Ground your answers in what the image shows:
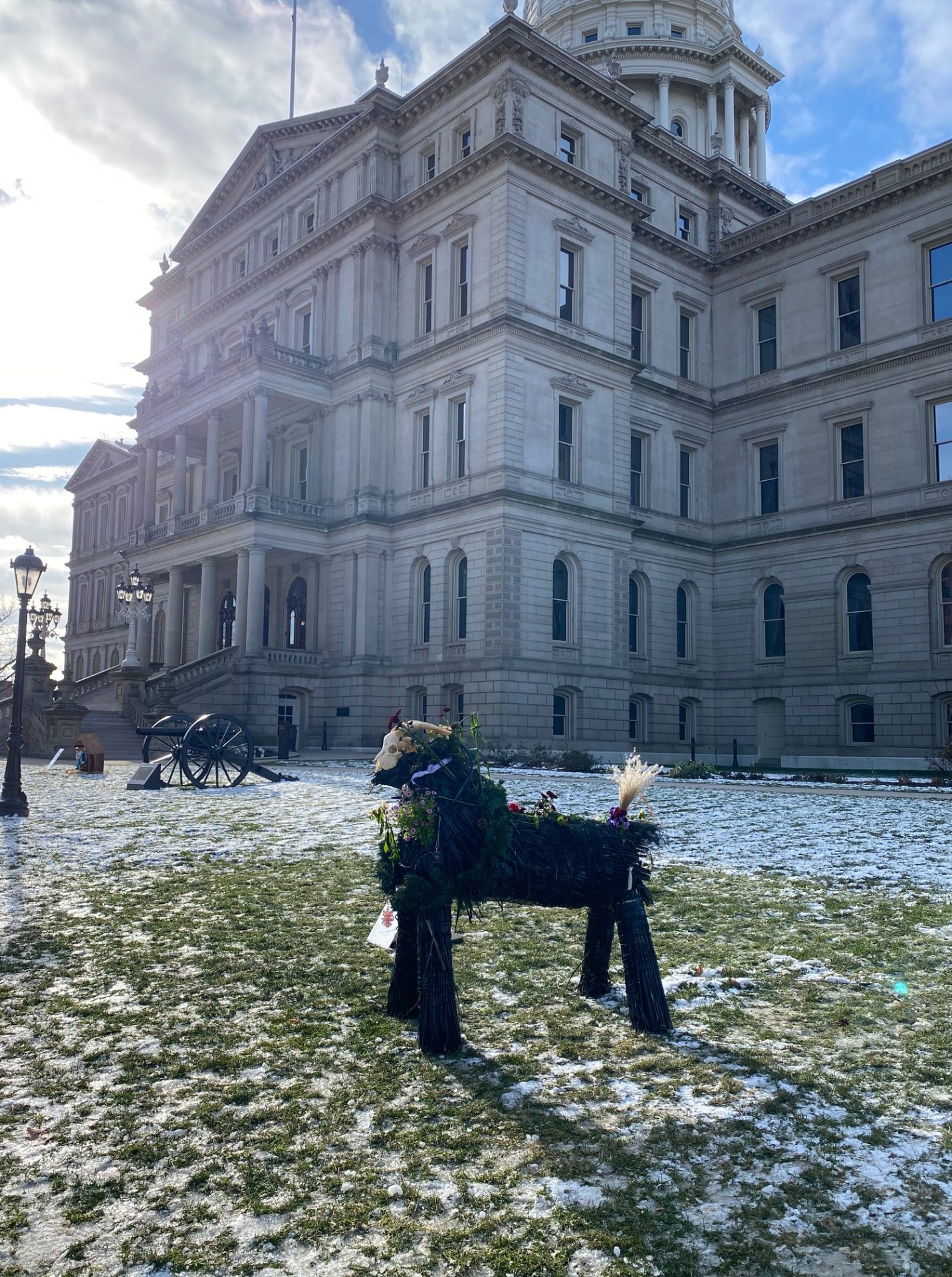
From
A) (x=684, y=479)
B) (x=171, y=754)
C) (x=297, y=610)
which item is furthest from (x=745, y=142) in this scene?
→ (x=171, y=754)

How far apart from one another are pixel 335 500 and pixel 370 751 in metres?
10.9

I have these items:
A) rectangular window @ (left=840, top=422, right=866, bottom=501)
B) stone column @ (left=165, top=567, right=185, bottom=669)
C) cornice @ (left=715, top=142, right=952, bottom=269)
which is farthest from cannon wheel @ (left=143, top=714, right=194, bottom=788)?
cornice @ (left=715, top=142, right=952, bottom=269)

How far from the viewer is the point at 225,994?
5.57m

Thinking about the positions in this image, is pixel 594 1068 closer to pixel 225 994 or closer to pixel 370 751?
pixel 225 994

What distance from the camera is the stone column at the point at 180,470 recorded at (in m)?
43.7

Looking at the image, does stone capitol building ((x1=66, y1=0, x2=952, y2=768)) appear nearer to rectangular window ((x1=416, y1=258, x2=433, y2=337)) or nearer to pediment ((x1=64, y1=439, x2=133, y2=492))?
rectangular window ((x1=416, y1=258, x2=433, y2=337))

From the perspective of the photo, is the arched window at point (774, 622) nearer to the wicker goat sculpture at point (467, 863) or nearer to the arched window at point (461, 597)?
the arched window at point (461, 597)

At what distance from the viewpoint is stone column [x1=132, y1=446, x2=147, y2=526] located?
47.6 meters

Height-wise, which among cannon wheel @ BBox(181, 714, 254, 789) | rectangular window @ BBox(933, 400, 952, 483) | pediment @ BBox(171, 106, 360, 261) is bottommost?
cannon wheel @ BBox(181, 714, 254, 789)

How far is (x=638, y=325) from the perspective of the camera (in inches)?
1620

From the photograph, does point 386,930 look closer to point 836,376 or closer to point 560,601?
point 560,601

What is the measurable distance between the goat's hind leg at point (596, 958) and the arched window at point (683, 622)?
35893 mm

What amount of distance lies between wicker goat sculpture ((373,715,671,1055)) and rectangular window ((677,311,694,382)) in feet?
132

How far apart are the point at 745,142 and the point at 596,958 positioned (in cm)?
6110
